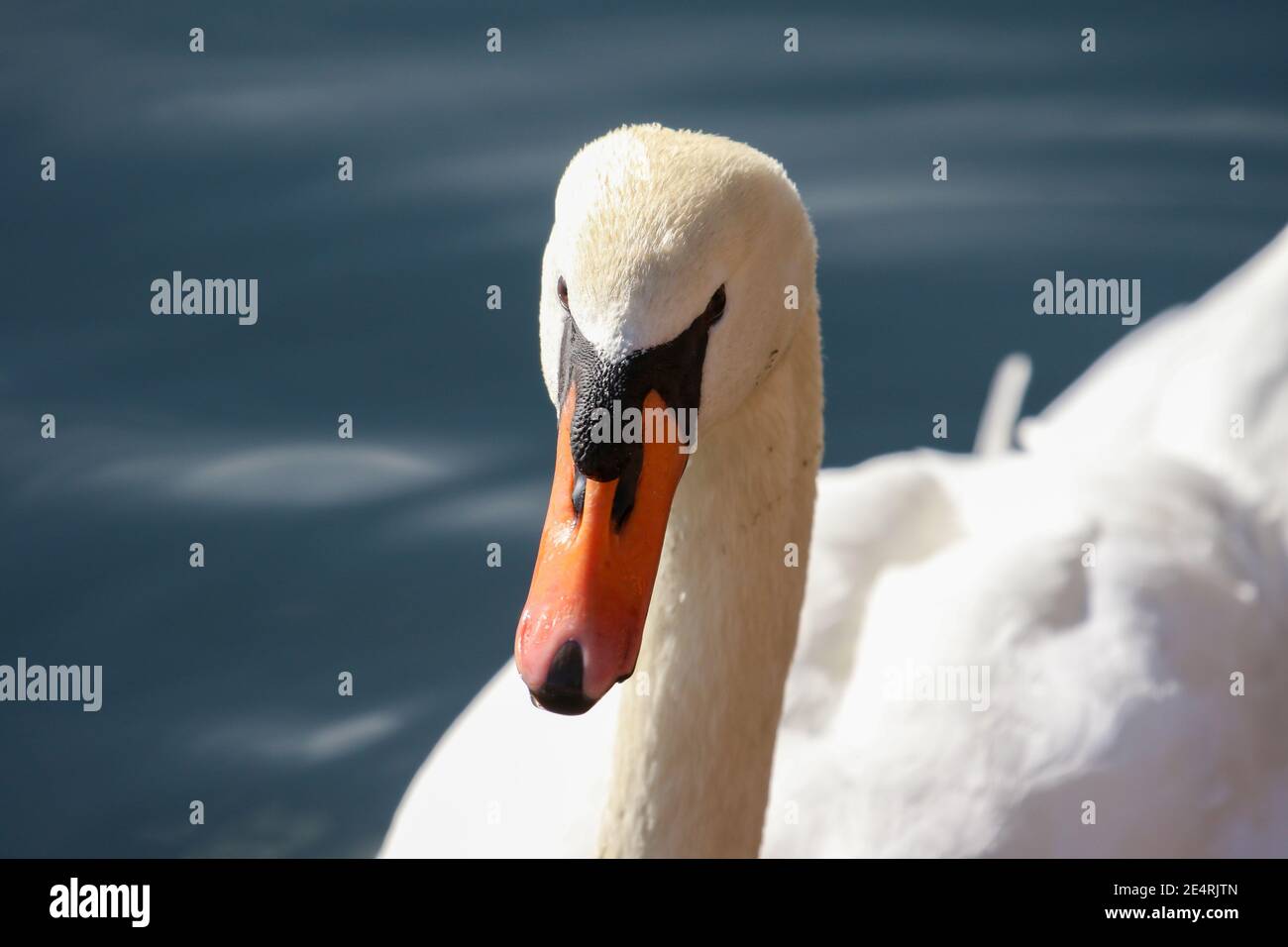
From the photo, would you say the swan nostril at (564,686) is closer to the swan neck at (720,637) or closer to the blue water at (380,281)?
the swan neck at (720,637)

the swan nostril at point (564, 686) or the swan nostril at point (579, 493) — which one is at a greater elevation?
the swan nostril at point (579, 493)

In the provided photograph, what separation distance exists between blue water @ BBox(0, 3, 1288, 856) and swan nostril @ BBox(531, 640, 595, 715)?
9.59 ft

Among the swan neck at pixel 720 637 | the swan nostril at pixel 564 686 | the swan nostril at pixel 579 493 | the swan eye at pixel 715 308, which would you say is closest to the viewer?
the swan nostril at pixel 564 686

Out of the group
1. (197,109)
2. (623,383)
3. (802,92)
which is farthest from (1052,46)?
(623,383)

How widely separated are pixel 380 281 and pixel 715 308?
426 cm

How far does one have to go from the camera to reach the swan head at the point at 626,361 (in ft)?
10.0

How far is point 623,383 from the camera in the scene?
10.0ft

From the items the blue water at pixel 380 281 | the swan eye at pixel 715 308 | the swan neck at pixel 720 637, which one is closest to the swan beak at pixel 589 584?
the swan eye at pixel 715 308

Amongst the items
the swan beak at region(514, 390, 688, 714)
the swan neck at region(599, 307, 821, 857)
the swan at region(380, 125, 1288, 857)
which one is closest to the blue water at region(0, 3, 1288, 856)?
the swan at region(380, 125, 1288, 857)

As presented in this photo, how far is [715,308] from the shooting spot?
3240mm

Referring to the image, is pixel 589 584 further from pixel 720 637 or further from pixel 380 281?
pixel 380 281

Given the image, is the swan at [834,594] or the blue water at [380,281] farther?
the blue water at [380,281]

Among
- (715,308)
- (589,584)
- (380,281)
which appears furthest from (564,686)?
(380,281)

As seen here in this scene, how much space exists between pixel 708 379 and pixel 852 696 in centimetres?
167
